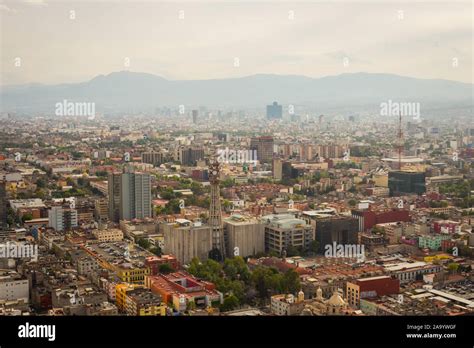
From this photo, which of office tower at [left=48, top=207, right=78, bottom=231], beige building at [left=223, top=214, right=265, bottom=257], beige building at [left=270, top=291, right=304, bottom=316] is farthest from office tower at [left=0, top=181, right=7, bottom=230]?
beige building at [left=270, top=291, right=304, bottom=316]

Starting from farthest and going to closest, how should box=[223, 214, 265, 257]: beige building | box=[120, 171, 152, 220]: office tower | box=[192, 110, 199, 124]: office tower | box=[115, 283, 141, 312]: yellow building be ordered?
box=[192, 110, 199, 124]: office tower → box=[120, 171, 152, 220]: office tower → box=[223, 214, 265, 257]: beige building → box=[115, 283, 141, 312]: yellow building

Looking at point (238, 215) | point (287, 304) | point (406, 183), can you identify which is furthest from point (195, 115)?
point (287, 304)

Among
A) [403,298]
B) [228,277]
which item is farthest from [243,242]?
[403,298]

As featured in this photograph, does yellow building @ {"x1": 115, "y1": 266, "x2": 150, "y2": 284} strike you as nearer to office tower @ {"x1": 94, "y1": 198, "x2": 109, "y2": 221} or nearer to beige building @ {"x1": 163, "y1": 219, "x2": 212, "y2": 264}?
beige building @ {"x1": 163, "y1": 219, "x2": 212, "y2": 264}

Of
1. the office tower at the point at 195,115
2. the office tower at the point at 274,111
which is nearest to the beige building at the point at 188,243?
the office tower at the point at 274,111

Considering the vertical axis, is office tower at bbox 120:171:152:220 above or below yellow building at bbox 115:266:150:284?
above

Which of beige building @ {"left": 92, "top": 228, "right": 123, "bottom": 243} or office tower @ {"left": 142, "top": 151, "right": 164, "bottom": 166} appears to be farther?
office tower @ {"left": 142, "top": 151, "right": 164, "bottom": 166}

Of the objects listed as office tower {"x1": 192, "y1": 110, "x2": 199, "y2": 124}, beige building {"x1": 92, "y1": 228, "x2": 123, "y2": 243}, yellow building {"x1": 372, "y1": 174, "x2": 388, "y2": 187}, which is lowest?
beige building {"x1": 92, "y1": 228, "x2": 123, "y2": 243}
